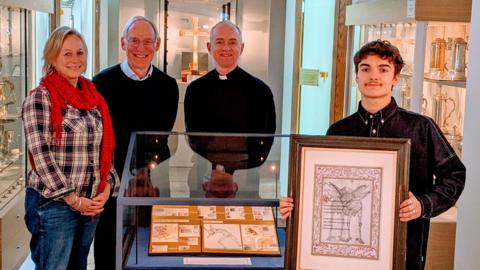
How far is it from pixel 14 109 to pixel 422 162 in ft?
9.60

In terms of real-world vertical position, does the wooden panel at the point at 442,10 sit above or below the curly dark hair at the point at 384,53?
above

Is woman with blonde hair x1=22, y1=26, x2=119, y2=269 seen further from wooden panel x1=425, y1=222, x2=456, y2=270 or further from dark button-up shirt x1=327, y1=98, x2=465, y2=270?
wooden panel x1=425, y1=222, x2=456, y2=270

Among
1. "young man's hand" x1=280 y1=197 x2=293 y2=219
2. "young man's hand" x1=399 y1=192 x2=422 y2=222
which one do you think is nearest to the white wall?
"young man's hand" x1=399 y1=192 x2=422 y2=222

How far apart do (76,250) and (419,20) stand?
2.12 m

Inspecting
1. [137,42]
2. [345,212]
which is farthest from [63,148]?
[345,212]

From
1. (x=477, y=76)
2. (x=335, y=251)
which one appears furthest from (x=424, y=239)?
(x=477, y=76)

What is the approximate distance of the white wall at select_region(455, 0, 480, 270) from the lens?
10.9ft

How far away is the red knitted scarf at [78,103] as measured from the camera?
2816 millimetres

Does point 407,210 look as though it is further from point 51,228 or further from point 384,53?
point 51,228

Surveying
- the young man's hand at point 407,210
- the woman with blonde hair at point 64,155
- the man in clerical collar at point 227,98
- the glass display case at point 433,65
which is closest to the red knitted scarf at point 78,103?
the woman with blonde hair at point 64,155

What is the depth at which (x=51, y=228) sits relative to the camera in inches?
116

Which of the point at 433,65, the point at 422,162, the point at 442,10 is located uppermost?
the point at 442,10

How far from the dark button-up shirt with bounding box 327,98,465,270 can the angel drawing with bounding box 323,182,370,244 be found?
23cm

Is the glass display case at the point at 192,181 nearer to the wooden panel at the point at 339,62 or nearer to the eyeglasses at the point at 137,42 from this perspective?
Result: the eyeglasses at the point at 137,42
